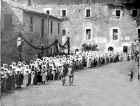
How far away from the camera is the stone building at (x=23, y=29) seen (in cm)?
2053

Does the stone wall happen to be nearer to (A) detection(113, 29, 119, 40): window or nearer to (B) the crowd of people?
(A) detection(113, 29, 119, 40): window

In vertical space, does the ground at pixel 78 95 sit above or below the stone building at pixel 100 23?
below

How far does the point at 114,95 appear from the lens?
13367mm

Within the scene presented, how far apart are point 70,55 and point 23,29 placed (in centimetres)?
431

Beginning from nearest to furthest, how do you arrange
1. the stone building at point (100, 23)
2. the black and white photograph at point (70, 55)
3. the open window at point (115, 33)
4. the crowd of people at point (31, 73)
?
the black and white photograph at point (70, 55) → the crowd of people at point (31, 73) → the stone building at point (100, 23) → the open window at point (115, 33)

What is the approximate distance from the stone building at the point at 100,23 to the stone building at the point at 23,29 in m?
8.31

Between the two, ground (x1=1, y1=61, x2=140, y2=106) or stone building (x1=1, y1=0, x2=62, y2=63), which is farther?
stone building (x1=1, y1=0, x2=62, y2=63)

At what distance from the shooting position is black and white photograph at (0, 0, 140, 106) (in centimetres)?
A: 1313

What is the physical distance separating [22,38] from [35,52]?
253cm

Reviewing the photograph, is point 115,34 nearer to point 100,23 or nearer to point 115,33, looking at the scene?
point 115,33

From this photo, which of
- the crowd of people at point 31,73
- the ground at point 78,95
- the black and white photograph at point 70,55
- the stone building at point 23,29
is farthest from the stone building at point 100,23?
the ground at point 78,95

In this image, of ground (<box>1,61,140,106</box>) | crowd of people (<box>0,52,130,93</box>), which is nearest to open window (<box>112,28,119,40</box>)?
crowd of people (<box>0,52,130,93</box>)

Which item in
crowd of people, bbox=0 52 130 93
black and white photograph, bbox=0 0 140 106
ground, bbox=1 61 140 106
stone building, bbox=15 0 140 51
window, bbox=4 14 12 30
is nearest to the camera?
ground, bbox=1 61 140 106

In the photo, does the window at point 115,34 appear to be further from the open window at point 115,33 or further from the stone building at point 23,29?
the stone building at point 23,29
